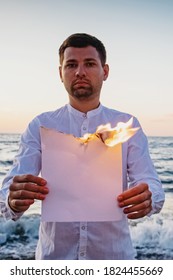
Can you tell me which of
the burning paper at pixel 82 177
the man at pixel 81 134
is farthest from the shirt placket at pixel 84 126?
the burning paper at pixel 82 177

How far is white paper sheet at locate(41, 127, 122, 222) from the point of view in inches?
30.0

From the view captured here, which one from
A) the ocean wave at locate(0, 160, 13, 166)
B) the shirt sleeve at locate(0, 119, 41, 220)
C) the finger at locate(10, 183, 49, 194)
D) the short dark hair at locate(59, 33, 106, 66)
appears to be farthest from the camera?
the ocean wave at locate(0, 160, 13, 166)

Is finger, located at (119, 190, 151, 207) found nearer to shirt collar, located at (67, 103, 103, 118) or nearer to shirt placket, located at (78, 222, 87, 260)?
shirt placket, located at (78, 222, 87, 260)

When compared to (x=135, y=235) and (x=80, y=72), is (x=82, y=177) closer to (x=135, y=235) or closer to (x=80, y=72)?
(x=80, y=72)

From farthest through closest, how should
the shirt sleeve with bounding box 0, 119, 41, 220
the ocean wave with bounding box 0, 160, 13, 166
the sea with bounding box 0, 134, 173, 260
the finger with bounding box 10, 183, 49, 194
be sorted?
1. the ocean wave with bounding box 0, 160, 13, 166
2. the sea with bounding box 0, 134, 173, 260
3. the shirt sleeve with bounding box 0, 119, 41, 220
4. the finger with bounding box 10, 183, 49, 194

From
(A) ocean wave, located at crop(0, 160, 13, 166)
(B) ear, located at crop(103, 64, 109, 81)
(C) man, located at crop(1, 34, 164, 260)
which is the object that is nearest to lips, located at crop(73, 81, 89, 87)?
(C) man, located at crop(1, 34, 164, 260)

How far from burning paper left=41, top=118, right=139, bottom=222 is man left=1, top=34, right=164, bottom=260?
0.06 m

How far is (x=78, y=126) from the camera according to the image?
990 millimetres

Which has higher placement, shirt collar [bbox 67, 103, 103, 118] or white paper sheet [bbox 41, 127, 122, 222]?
Result: shirt collar [bbox 67, 103, 103, 118]

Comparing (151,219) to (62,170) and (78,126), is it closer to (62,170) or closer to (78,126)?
(78,126)

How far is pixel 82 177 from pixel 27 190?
0.33 feet

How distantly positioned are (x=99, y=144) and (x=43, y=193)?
135 millimetres

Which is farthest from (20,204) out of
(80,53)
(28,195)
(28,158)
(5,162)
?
(5,162)
